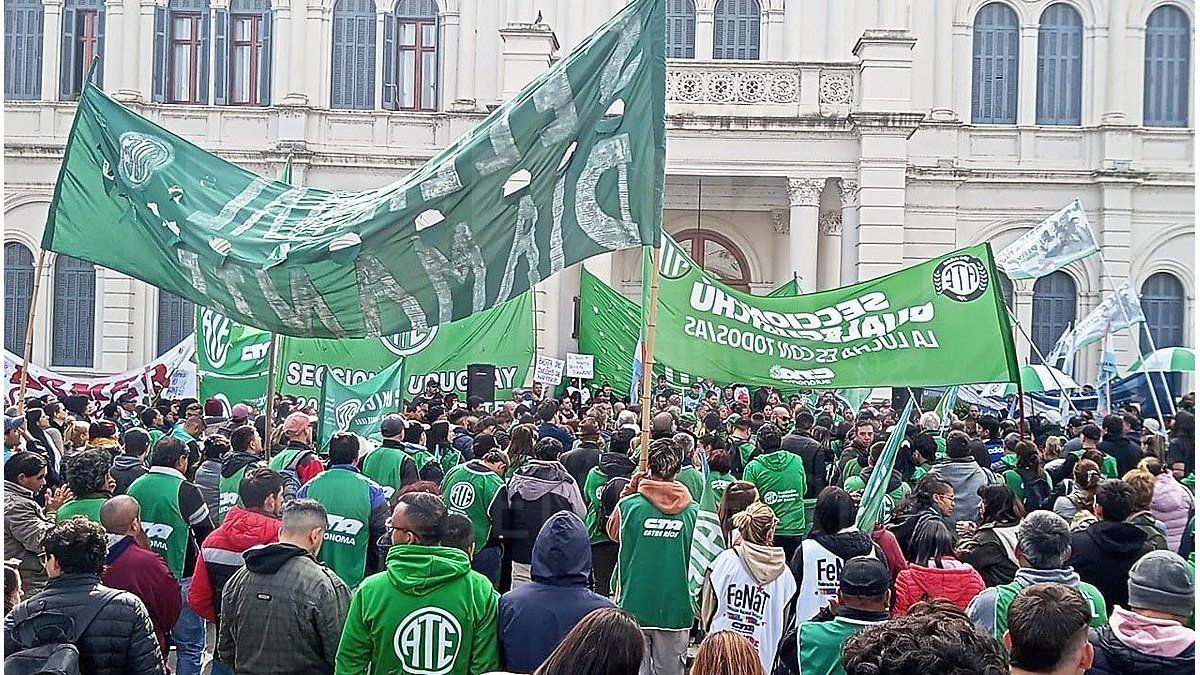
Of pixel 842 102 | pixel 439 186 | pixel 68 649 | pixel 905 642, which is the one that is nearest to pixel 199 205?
pixel 439 186

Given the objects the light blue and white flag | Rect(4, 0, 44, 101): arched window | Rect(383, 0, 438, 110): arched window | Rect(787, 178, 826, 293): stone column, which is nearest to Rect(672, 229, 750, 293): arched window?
Rect(787, 178, 826, 293): stone column

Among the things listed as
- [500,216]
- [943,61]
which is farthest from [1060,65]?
[500,216]

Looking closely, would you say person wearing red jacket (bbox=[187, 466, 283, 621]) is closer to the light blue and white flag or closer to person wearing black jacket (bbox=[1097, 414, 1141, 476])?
person wearing black jacket (bbox=[1097, 414, 1141, 476])

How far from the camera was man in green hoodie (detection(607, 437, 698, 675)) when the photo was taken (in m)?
7.50

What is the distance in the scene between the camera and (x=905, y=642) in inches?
138

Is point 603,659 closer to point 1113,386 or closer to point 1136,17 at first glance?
point 1113,386


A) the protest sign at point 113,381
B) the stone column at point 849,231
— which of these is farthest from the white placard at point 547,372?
the stone column at point 849,231

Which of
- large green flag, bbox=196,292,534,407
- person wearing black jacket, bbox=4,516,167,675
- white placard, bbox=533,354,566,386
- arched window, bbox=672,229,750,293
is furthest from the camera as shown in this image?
arched window, bbox=672,229,750,293

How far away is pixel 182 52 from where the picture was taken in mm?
27844

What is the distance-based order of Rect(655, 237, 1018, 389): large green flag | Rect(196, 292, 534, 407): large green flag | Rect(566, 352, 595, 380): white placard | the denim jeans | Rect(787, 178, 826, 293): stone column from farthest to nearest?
1. Rect(787, 178, 826, 293): stone column
2. Rect(566, 352, 595, 380): white placard
3. Rect(196, 292, 534, 407): large green flag
4. Rect(655, 237, 1018, 389): large green flag
5. the denim jeans

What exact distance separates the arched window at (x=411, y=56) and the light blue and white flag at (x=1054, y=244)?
46.2ft

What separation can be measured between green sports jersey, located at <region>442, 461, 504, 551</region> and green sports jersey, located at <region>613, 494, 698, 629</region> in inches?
44.7

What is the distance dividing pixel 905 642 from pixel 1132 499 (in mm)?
4115

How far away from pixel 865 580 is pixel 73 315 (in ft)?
83.2
